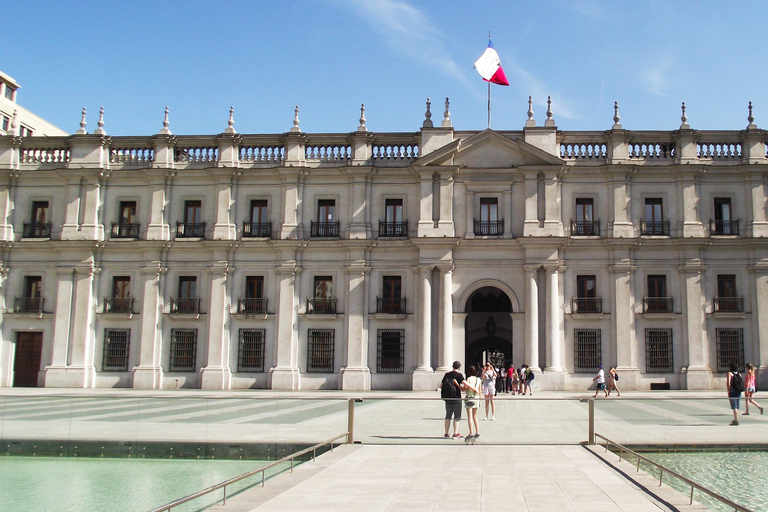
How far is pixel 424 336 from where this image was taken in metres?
36.4

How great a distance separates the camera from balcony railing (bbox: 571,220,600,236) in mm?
37500

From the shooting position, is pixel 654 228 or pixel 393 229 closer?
pixel 654 228

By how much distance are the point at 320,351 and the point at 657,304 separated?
17.5m

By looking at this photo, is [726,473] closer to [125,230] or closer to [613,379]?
[613,379]

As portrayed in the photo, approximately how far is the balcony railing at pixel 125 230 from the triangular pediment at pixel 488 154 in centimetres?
1565

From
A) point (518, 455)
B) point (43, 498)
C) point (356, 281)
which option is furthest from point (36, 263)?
point (518, 455)

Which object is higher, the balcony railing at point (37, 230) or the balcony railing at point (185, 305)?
the balcony railing at point (37, 230)

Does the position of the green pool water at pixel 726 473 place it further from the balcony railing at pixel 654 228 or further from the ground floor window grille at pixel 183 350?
the ground floor window grille at pixel 183 350

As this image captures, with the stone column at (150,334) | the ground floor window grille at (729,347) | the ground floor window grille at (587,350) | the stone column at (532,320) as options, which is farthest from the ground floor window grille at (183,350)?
the ground floor window grille at (729,347)

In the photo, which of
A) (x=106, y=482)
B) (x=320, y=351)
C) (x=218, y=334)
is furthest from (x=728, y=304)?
(x=106, y=482)

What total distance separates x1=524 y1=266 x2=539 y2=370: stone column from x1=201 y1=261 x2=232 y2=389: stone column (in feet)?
50.7

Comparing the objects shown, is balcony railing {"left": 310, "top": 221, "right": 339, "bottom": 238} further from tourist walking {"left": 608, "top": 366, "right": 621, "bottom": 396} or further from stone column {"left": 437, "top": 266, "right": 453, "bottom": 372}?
tourist walking {"left": 608, "top": 366, "right": 621, "bottom": 396}

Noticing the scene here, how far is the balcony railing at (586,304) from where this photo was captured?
36844 millimetres

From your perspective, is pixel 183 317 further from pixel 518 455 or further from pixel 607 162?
pixel 518 455
